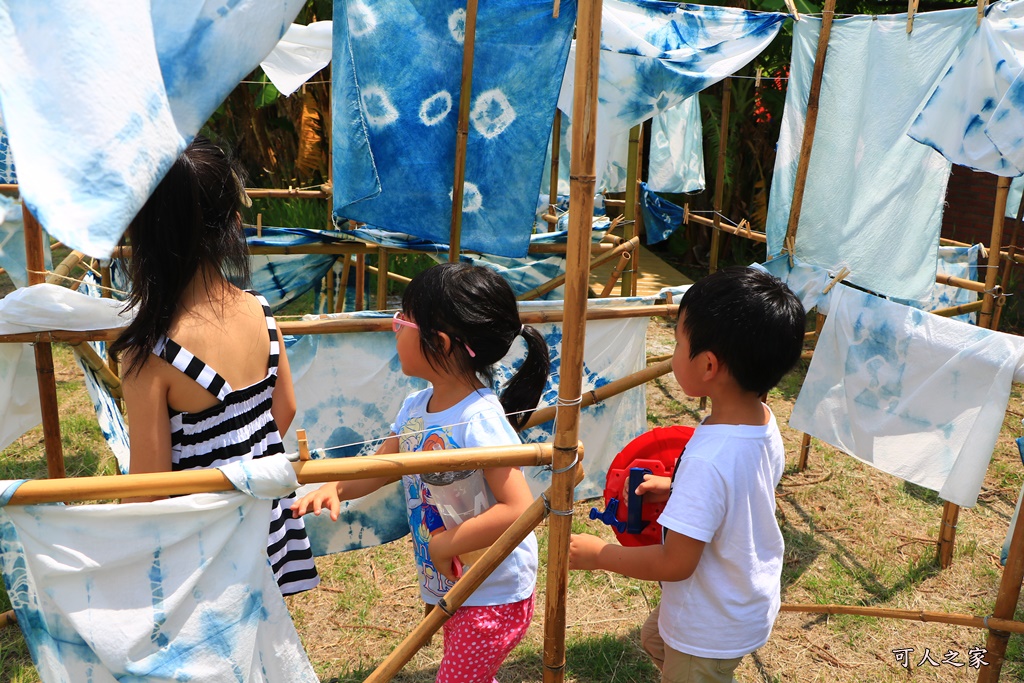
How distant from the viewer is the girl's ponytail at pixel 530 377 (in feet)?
6.48

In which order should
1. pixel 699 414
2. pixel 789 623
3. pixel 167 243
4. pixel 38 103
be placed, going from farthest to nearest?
pixel 699 414, pixel 789 623, pixel 167 243, pixel 38 103

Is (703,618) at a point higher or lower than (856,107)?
lower

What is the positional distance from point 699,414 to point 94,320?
386cm

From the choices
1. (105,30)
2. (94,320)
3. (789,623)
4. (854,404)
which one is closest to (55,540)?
(105,30)

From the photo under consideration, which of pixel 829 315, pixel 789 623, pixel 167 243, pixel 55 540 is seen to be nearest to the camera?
pixel 55 540

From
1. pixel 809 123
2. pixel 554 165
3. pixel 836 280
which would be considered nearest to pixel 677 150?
pixel 554 165

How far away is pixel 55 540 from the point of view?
131 centimetres

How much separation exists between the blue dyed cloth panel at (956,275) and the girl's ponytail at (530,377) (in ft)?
9.85

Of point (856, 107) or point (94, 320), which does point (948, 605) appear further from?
point (94, 320)

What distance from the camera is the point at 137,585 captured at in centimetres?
133

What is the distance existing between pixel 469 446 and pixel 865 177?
254cm

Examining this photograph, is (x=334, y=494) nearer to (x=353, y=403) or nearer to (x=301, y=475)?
(x=301, y=475)

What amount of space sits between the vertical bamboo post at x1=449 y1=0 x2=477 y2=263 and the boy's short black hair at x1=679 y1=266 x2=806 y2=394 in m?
1.61

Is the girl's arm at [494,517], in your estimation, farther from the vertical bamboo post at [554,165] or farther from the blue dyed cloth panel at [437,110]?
the vertical bamboo post at [554,165]
